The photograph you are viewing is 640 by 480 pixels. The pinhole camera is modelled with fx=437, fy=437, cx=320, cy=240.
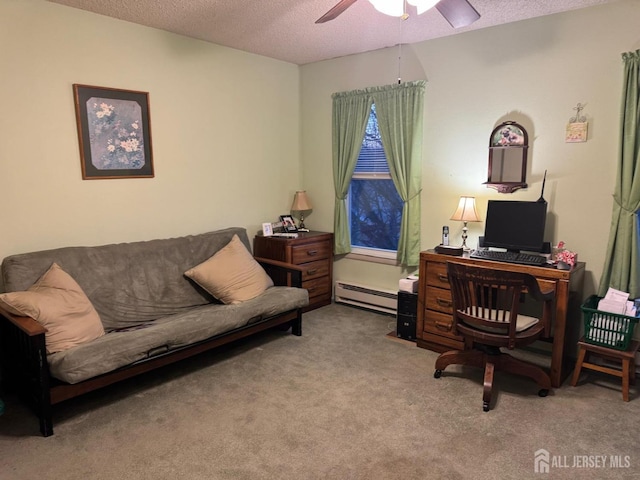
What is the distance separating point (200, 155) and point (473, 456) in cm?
311

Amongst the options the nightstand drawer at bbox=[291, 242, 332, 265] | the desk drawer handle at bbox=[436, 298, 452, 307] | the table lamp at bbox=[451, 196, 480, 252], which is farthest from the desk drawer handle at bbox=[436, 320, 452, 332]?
the nightstand drawer at bbox=[291, 242, 332, 265]

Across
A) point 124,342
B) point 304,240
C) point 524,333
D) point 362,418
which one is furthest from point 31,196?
point 524,333

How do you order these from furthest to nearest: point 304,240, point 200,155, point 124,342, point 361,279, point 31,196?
point 361,279 → point 304,240 → point 200,155 → point 31,196 → point 124,342

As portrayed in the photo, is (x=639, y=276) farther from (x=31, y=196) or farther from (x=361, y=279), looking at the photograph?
(x=31, y=196)

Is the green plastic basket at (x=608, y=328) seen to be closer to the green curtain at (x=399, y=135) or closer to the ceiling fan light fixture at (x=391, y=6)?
the green curtain at (x=399, y=135)

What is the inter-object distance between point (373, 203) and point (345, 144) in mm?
657

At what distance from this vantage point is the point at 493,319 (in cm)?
271

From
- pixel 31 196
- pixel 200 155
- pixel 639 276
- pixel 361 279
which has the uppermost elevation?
pixel 200 155

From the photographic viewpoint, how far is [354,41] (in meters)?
3.79

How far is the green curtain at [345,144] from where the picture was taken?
4230mm

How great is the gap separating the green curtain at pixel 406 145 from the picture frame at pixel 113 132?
206 centimetres

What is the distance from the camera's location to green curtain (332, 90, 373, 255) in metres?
4.23

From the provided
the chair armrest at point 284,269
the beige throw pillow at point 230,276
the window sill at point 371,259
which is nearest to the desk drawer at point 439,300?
the window sill at point 371,259

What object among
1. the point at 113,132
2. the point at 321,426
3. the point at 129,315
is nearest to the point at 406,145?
the point at 113,132
